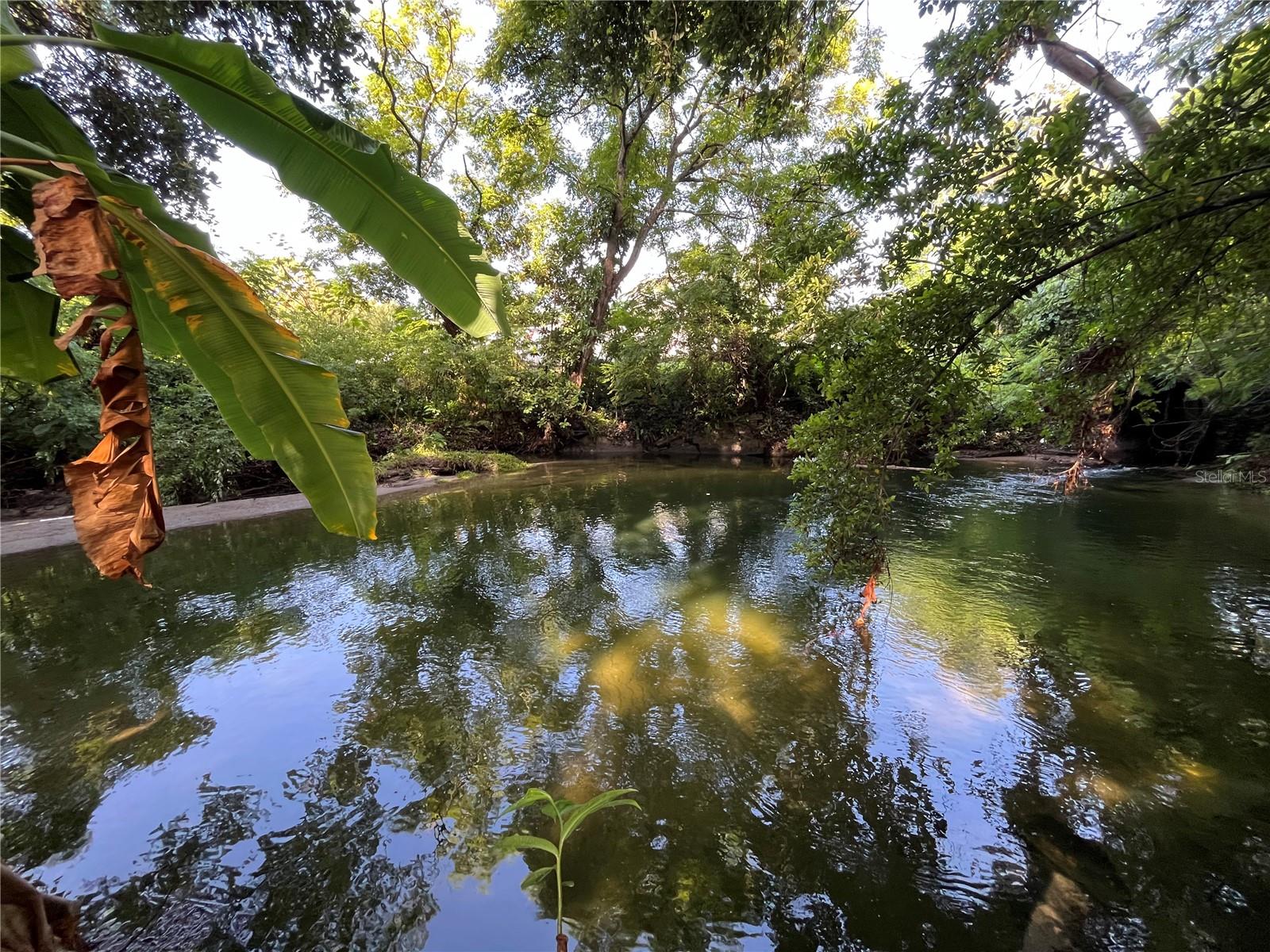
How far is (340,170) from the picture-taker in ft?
6.24

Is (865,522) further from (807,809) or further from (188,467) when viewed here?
(188,467)

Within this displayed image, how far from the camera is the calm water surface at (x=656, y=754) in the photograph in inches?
76.2

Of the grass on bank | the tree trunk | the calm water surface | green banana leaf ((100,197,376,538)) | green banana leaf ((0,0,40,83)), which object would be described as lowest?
the calm water surface

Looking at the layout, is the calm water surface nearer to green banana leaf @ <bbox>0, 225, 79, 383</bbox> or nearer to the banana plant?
the banana plant

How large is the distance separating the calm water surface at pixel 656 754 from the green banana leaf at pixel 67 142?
2.50 metres

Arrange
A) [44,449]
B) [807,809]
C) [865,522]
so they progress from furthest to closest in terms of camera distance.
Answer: [44,449] → [865,522] → [807,809]

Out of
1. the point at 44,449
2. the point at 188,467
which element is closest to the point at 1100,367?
the point at 188,467

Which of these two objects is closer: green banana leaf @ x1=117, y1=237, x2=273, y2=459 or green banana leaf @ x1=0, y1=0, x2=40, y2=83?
green banana leaf @ x1=0, y1=0, x2=40, y2=83

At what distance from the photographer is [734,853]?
7.20 ft

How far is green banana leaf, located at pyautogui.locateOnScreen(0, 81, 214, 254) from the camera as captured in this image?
1.49 meters

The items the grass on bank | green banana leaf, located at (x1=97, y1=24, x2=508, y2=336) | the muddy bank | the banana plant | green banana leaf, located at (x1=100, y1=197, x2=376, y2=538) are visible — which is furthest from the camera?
the grass on bank

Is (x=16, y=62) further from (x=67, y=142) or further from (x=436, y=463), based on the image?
(x=436, y=463)

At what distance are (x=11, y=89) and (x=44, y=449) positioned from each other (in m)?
9.43

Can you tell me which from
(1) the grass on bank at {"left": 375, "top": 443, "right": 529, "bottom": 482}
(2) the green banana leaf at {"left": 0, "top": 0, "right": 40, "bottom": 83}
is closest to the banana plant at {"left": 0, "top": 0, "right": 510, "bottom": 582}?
(2) the green banana leaf at {"left": 0, "top": 0, "right": 40, "bottom": 83}
